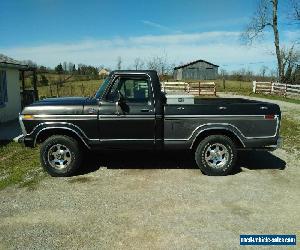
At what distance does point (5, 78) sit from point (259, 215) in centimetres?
1222

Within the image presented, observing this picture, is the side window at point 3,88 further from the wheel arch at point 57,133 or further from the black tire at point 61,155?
the black tire at point 61,155

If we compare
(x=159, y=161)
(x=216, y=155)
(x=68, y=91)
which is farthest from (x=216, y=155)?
(x=68, y=91)

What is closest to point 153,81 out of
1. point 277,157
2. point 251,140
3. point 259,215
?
point 251,140

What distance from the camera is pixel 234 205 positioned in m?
5.35

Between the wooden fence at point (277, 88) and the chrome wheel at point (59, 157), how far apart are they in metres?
26.4

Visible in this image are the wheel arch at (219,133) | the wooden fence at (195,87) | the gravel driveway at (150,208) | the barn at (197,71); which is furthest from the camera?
the barn at (197,71)

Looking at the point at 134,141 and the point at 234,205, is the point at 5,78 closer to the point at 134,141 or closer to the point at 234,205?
the point at 134,141

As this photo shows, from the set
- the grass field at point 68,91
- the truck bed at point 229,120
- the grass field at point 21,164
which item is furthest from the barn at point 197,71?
the truck bed at point 229,120

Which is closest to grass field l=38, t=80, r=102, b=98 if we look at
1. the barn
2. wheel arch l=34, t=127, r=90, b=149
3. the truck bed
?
wheel arch l=34, t=127, r=90, b=149

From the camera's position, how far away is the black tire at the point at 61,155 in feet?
21.7

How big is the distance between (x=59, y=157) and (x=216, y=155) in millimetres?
3195

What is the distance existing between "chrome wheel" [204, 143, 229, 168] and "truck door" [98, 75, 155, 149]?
1.16 metres

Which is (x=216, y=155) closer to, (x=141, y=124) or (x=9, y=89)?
(x=141, y=124)

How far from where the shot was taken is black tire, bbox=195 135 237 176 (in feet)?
21.7
